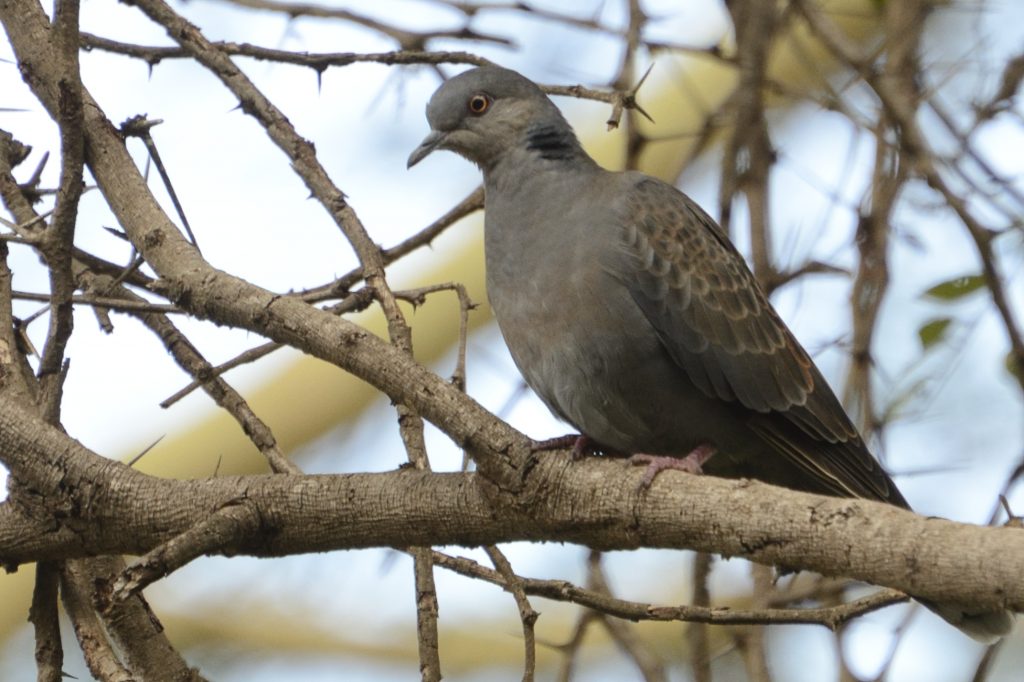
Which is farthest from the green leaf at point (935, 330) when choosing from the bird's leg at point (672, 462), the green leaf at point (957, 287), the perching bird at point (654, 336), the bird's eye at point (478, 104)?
the bird's eye at point (478, 104)

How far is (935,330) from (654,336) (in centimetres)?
113

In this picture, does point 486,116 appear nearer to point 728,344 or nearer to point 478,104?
point 478,104

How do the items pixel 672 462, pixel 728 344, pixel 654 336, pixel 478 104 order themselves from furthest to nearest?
pixel 478 104
pixel 728 344
pixel 654 336
pixel 672 462

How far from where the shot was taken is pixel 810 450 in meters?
4.12

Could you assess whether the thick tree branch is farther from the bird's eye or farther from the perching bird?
the bird's eye

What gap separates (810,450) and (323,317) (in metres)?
1.93

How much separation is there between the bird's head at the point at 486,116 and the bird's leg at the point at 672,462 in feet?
4.25

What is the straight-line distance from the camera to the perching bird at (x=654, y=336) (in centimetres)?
394

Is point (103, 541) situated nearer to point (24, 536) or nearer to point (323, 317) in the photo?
point (24, 536)

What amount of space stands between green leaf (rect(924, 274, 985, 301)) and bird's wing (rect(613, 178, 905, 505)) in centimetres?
51

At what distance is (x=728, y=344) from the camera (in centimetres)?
416

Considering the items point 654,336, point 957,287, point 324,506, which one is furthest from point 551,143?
point 324,506

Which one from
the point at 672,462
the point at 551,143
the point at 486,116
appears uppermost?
the point at 486,116

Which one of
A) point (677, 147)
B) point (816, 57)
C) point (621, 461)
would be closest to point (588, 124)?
point (677, 147)
